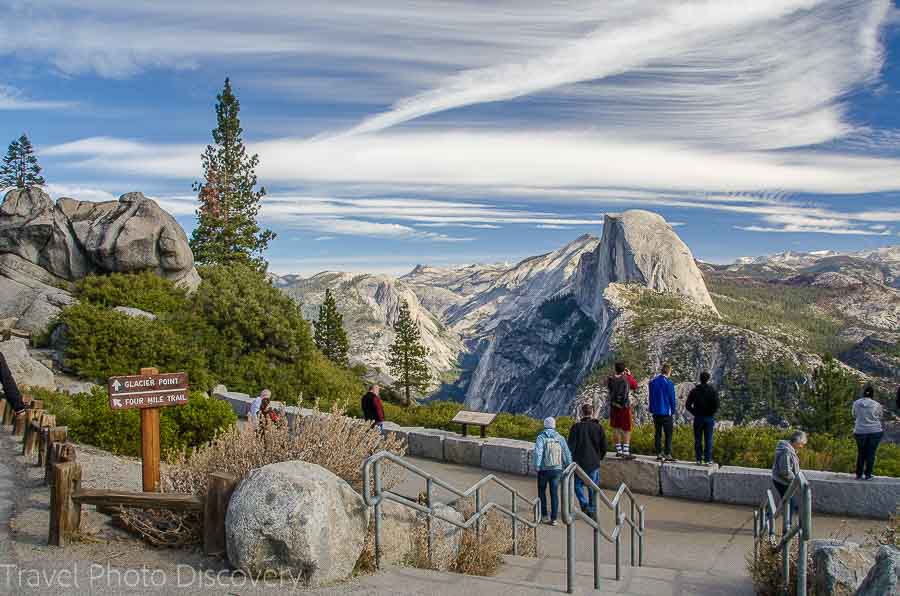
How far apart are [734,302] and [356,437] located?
665 feet

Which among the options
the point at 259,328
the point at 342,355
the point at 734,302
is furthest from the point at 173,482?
the point at 734,302

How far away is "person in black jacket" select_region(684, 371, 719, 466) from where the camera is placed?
36.3 feet

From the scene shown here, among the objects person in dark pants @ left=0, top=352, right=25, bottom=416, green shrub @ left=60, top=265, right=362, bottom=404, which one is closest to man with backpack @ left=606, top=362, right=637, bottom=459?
green shrub @ left=60, top=265, right=362, bottom=404

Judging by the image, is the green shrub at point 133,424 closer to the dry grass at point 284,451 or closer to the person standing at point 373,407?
the person standing at point 373,407

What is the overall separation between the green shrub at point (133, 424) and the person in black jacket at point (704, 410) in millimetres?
7914

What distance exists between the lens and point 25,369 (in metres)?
16.9

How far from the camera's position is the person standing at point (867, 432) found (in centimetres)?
972

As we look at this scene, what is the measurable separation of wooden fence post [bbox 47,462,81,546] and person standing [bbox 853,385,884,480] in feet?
33.2

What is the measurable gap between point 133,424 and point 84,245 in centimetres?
2016

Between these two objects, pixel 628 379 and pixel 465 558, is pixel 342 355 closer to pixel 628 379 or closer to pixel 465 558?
pixel 628 379

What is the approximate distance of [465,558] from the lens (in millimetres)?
7535

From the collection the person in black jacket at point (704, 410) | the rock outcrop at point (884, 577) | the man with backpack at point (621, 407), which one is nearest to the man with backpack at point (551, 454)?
the man with backpack at point (621, 407)

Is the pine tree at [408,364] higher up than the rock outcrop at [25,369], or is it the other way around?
the rock outcrop at [25,369]

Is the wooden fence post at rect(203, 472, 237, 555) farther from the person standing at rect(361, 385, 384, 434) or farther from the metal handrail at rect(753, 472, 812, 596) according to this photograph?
the person standing at rect(361, 385, 384, 434)
